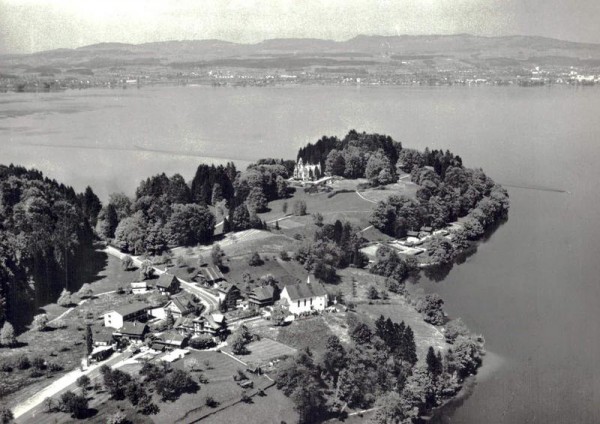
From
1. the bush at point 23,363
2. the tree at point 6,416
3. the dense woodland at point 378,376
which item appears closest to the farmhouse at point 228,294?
the dense woodland at point 378,376

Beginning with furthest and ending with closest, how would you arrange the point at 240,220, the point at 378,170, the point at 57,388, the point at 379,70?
the point at 379,70, the point at 378,170, the point at 240,220, the point at 57,388

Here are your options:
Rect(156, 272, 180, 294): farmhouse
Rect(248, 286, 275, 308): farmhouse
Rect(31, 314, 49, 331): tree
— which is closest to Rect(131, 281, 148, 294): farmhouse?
Rect(156, 272, 180, 294): farmhouse

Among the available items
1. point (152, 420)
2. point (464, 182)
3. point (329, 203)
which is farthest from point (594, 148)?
point (152, 420)

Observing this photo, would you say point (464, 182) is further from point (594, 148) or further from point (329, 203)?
point (594, 148)

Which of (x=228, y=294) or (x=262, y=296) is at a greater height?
(x=228, y=294)

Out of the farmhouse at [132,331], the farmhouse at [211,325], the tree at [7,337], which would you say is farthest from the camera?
the farmhouse at [211,325]

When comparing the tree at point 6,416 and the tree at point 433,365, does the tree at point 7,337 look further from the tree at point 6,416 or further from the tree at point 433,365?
the tree at point 433,365

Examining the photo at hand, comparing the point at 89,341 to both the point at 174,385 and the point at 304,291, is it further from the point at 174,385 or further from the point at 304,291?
the point at 304,291

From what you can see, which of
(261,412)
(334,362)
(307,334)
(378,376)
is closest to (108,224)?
(307,334)
